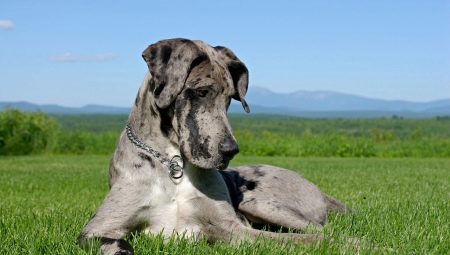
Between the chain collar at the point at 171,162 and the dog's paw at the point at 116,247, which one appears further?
the chain collar at the point at 171,162

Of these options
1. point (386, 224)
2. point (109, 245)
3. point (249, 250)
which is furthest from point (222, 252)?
point (386, 224)

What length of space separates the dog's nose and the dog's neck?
0.61m

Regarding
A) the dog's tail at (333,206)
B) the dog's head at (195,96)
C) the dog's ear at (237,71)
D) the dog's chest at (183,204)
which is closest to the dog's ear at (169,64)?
the dog's head at (195,96)

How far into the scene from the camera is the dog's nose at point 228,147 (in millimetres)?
4734

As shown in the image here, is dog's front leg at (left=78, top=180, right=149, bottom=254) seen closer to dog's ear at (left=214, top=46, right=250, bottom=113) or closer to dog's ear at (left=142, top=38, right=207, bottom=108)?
dog's ear at (left=142, top=38, right=207, bottom=108)

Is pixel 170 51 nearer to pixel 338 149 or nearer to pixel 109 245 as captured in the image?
pixel 109 245

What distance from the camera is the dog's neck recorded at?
5.27m

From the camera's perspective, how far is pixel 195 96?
16.1ft

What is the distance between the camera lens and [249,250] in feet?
15.2

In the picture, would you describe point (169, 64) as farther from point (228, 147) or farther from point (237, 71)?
point (228, 147)

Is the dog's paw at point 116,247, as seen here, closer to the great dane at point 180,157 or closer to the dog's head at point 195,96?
the great dane at point 180,157

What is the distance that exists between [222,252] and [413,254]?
1.51m

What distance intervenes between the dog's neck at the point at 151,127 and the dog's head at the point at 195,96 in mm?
164

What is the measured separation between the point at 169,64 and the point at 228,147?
855mm
